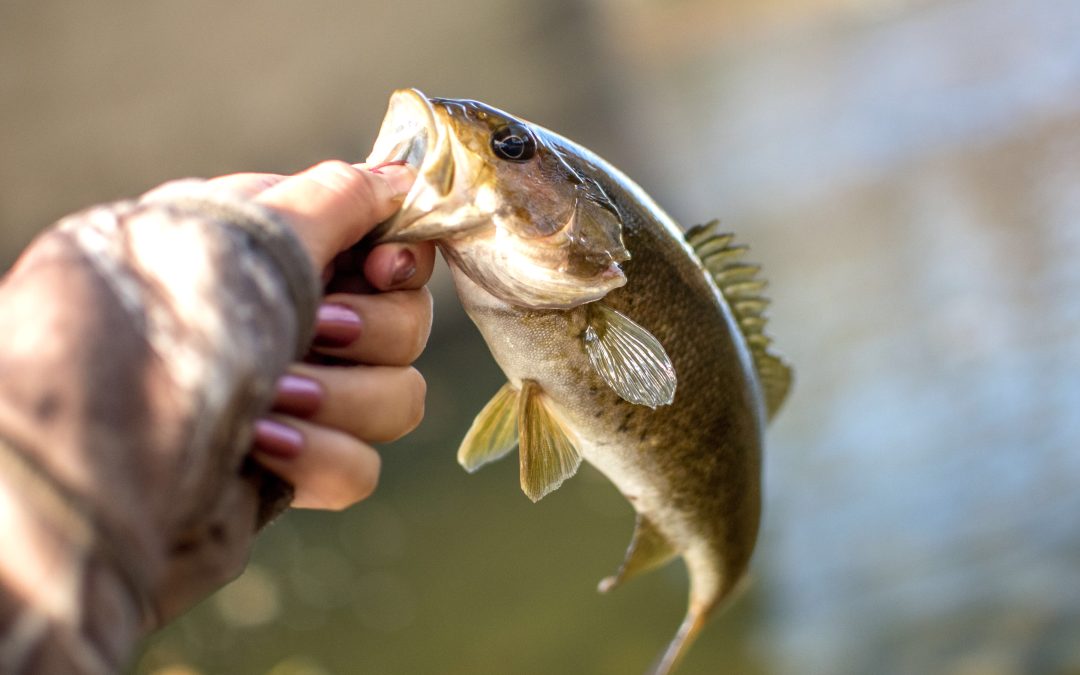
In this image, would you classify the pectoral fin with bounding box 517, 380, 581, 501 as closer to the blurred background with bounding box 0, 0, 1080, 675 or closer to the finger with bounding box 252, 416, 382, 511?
the finger with bounding box 252, 416, 382, 511

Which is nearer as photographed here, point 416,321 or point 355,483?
point 355,483

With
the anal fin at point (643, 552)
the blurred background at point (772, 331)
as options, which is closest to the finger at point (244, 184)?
the anal fin at point (643, 552)

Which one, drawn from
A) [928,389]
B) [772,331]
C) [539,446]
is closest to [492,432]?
[539,446]

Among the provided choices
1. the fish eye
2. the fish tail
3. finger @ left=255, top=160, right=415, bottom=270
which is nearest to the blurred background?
the fish tail

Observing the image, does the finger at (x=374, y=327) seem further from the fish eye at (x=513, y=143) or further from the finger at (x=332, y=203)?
the fish eye at (x=513, y=143)

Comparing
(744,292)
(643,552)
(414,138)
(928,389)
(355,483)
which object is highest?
(414,138)

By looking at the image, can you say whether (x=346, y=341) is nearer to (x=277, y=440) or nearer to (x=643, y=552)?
(x=277, y=440)

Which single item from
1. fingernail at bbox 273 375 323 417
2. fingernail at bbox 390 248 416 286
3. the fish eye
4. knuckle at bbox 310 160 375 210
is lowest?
fingernail at bbox 273 375 323 417
